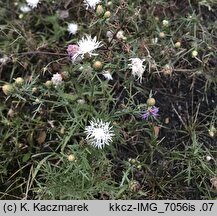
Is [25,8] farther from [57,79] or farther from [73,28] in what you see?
[57,79]

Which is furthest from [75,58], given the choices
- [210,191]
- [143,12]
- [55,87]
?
[210,191]

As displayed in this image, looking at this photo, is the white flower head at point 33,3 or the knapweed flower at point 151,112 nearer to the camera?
the knapweed flower at point 151,112

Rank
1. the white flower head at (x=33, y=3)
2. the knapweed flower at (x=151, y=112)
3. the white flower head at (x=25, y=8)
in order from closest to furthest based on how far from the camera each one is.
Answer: the knapweed flower at (x=151, y=112) < the white flower head at (x=33, y=3) < the white flower head at (x=25, y=8)

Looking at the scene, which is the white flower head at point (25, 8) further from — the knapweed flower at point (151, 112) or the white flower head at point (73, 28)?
the knapweed flower at point (151, 112)

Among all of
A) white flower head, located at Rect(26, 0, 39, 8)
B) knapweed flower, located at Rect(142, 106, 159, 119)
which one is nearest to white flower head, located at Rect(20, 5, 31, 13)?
white flower head, located at Rect(26, 0, 39, 8)

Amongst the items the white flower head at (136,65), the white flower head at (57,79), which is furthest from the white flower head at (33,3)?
the white flower head at (136,65)

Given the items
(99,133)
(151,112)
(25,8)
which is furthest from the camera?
(25,8)

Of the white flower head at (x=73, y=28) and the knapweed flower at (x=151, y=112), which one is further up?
the white flower head at (x=73, y=28)

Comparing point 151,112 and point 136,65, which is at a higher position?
point 136,65

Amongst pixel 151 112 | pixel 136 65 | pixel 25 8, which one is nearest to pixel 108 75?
pixel 136 65
